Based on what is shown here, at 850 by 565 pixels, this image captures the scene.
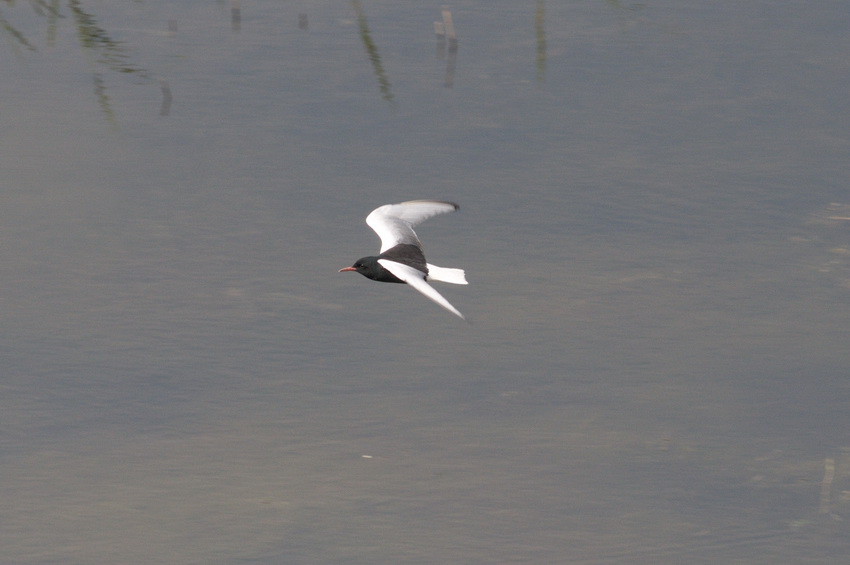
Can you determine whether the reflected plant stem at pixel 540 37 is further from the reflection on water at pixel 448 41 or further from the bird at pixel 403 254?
the bird at pixel 403 254

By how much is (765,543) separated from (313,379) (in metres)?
2.77

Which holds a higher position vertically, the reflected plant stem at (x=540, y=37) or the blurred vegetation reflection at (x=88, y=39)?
the reflected plant stem at (x=540, y=37)

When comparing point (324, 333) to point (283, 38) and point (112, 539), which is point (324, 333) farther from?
point (283, 38)

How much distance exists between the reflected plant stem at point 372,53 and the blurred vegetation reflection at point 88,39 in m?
1.96

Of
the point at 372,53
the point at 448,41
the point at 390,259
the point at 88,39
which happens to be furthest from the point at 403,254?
the point at 88,39

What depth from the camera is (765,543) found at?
665cm

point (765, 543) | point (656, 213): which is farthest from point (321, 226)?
point (765, 543)

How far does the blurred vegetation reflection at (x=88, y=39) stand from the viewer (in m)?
10.9

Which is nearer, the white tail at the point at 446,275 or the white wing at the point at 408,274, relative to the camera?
the white wing at the point at 408,274

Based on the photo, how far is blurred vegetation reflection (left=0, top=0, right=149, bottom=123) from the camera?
429 inches

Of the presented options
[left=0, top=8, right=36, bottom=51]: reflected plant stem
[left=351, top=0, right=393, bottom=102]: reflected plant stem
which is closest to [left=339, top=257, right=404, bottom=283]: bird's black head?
[left=351, top=0, right=393, bottom=102]: reflected plant stem

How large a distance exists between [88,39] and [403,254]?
530 centimetres

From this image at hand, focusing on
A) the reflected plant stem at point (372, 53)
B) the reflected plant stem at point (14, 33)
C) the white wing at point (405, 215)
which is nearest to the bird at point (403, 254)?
the white wing at point (405, 215)

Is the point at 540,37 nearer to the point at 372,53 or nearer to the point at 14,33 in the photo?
the point at 372,53
